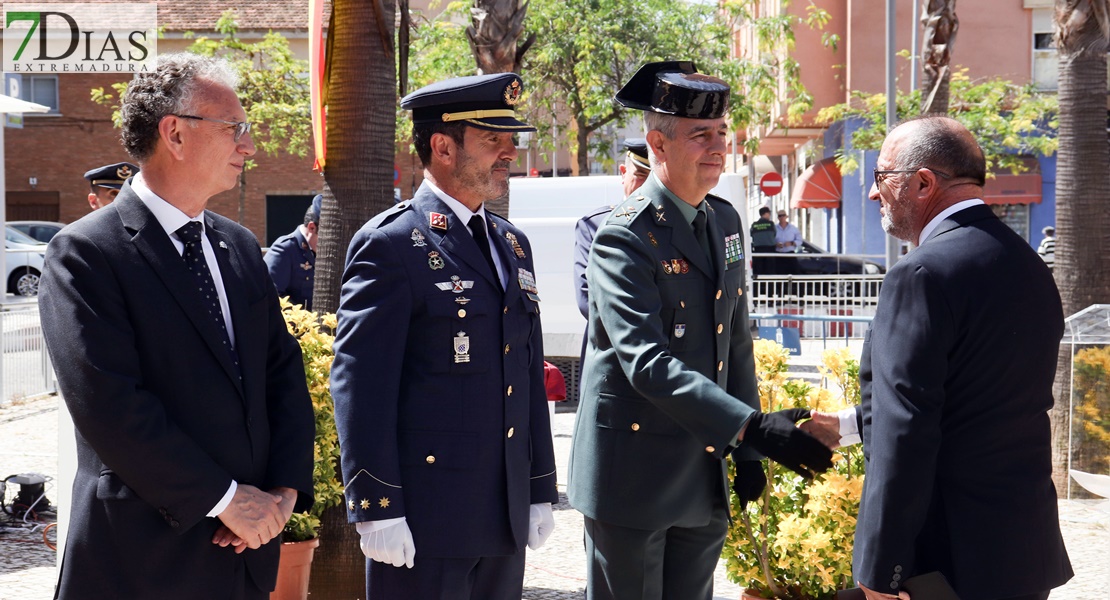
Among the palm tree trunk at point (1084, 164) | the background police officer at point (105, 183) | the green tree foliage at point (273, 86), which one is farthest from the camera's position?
the green tree foliage at point (273, 86)

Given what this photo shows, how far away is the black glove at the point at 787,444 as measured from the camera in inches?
132

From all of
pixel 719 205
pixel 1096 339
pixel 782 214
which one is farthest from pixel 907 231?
pixel 782 214

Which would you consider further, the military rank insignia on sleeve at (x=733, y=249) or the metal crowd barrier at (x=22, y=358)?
the metal crowd barrier at (x=22, y=358)

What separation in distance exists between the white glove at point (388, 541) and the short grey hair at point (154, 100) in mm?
1196

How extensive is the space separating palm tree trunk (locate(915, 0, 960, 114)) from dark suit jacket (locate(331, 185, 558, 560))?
37.6ft

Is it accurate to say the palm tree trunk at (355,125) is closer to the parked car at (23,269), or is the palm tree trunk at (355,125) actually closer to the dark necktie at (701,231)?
the dark necktie at (701,231)

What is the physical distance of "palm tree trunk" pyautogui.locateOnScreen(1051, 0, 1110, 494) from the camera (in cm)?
837

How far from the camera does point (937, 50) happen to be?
14.0m

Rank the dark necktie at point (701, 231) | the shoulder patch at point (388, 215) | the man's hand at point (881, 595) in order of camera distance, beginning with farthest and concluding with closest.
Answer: the dark necktie at point (701, 231) → the shoulder patch at point (388, 215) → the man's hand at point (881, 595)

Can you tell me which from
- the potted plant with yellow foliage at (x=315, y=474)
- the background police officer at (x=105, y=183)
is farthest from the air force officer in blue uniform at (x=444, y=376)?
the background police officer at (x=105, y=183)

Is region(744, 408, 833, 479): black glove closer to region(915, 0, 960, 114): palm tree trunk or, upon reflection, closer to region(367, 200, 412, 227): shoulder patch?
region(367, 200, 412, 227): shoulder patch

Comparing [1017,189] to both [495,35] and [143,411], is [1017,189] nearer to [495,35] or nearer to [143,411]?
[495,35]

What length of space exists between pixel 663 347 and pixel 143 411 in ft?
5.00

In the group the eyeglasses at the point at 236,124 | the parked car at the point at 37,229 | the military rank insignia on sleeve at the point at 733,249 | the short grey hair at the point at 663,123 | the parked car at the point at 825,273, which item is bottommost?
the parked car at the point at 825,273
